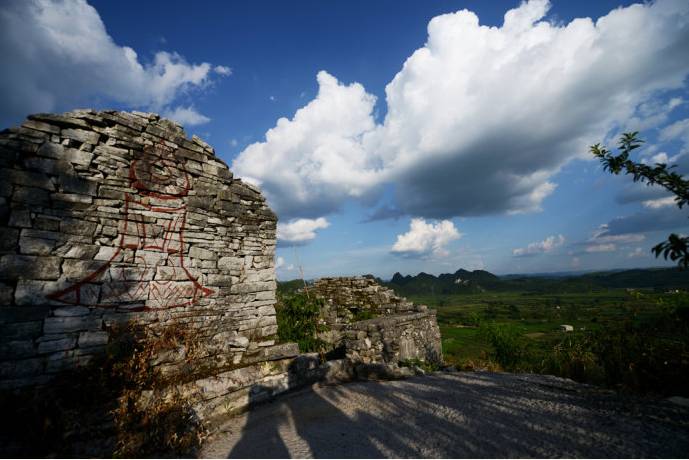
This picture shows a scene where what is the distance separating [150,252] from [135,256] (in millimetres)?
221

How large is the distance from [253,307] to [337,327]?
13.3 feet

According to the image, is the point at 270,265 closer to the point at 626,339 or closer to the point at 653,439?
the point at 653,439

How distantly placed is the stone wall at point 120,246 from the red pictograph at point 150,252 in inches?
0.6

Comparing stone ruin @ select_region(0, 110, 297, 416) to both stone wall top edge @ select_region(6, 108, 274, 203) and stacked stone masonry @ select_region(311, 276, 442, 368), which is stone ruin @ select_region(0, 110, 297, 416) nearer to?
stone wall top edge @ select_region(6, 108, 274, 203)

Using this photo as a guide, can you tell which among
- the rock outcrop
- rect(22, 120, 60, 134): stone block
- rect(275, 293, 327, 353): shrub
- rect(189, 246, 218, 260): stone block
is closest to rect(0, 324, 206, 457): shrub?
rect(189, 246, 218, 260): stone block

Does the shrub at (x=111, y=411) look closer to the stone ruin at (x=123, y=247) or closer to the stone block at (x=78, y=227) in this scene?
the stone ruin at (x=123, y=247)

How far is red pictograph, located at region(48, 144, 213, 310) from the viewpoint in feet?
13.9

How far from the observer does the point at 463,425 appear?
3633 mm

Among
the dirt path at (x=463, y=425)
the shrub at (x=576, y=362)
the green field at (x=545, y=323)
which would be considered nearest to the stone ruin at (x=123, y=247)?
the dirt path at (x=463, y=425)

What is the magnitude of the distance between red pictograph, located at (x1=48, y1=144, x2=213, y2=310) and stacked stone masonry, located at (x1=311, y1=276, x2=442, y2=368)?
416 centimetres

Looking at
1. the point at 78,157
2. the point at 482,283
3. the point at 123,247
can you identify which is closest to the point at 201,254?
the point at 123,247

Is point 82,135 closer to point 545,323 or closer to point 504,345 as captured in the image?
point 504,345

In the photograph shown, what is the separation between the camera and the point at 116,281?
171 inches

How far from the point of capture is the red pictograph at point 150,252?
13.9 ft
